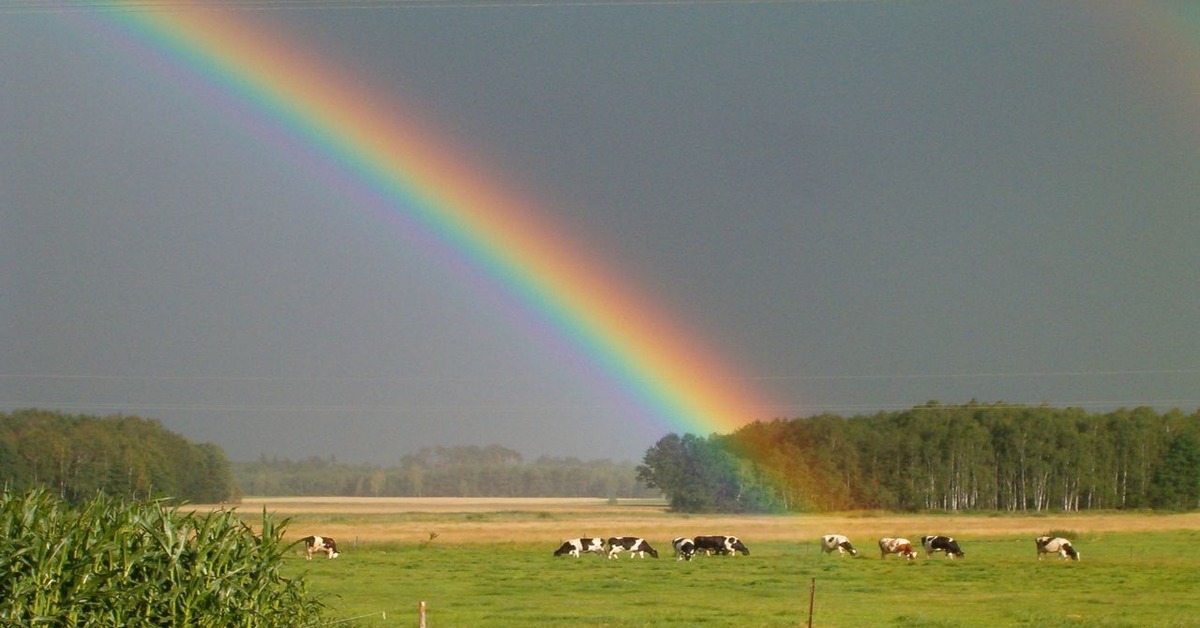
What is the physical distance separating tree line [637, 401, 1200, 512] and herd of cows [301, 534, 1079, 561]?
20.2 metres

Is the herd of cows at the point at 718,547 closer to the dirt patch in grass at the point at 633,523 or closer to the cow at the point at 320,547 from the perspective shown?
the dirt patch in grass at the point at 633,523

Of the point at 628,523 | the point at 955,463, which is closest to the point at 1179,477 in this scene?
the point at 955,463

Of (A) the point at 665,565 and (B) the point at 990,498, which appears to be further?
(B) the point at 990,498

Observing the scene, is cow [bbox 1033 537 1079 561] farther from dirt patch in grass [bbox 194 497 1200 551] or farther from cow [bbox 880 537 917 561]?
dirt patch in grass [bbox 194 497 1200 551]

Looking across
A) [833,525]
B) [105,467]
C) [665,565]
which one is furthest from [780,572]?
[105,467]

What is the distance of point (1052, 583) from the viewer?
38.5m

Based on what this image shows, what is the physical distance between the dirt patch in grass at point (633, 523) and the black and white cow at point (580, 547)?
160 inches

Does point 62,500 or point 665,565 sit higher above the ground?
point 62,500

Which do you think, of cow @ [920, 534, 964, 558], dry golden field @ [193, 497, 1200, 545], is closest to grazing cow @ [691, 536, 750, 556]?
dry golden field @ [193, 497, 1200, 545]

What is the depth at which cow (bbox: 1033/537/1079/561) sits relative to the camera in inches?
1807

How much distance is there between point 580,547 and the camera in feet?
163

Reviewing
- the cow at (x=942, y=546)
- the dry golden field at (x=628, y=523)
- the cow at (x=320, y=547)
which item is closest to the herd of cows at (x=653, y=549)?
the dry golden field at (x=628, y=523)

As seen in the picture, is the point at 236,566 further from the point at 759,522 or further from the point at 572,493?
the point at 572,493

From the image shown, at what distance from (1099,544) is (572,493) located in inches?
1883
